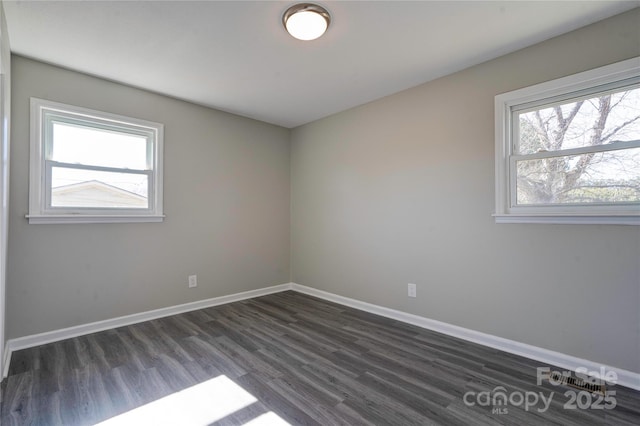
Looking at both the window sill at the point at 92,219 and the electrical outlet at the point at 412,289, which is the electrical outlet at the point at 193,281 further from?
the electrical outlet at the point at 412,289

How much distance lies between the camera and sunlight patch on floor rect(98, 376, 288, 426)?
1646mm

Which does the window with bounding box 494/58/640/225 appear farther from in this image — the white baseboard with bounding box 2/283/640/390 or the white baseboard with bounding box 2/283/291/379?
the white baseboard with bounding box 2/283/291/379

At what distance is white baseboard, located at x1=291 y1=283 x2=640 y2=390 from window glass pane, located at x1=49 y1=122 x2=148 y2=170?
9.87 ft

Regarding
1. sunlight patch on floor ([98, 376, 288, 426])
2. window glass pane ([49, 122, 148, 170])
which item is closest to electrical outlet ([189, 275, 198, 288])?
window glass pane ([49, 122, 148, 170])

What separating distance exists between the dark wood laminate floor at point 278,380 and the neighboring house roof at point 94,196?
1.26 meters

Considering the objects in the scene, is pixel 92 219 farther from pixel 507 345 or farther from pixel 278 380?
pixel 507 345

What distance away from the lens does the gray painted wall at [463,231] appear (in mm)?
2074

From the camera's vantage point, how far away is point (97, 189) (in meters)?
2.95

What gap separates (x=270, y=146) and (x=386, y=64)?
7.23ft

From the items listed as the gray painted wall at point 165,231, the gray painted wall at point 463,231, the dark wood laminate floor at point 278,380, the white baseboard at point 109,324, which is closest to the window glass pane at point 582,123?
the gray painted wall at point 463,231

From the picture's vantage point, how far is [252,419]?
1.66 metres

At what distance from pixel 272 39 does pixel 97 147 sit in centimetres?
211

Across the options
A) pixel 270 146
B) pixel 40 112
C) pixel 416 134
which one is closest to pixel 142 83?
pixel 40 112

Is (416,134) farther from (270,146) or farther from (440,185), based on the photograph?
(270,146)
